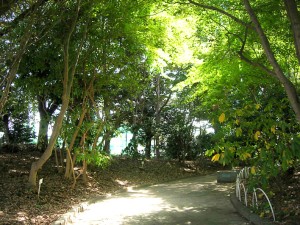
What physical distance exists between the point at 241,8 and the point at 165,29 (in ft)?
10.7

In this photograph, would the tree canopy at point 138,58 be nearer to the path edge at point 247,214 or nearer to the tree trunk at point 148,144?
the path edge at point 247,214

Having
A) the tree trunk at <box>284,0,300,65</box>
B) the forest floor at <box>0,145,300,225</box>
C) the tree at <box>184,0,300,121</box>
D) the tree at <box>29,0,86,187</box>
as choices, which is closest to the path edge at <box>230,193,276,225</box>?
the forest floor at <box>0,145,300,225</box>

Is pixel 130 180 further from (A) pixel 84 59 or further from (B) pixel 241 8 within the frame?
(B) pixel 241 8

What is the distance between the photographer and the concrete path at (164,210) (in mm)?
7285

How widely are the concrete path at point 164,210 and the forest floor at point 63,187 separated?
75 cm

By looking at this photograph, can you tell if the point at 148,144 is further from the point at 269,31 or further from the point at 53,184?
the point at 269,31

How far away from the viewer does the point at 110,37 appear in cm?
1022

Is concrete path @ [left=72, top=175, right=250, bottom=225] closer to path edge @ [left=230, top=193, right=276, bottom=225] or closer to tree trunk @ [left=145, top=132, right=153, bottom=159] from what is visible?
path edge @ [left=230, top=193, right=276, bottom=225]

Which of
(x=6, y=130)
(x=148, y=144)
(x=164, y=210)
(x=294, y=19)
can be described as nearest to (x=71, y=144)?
(x=164, y=210)

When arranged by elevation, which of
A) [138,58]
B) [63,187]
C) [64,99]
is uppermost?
[138,58]

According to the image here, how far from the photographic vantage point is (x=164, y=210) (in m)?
8.55

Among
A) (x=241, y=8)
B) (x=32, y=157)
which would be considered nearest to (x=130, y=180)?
(x=32, y=157)

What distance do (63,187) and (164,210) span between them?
144 inches

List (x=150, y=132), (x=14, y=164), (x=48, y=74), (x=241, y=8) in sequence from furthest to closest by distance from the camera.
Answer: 1. (x=150, y=132)
2. (x=14, y=164)
3. (x=48, y=74)
4. (x=241, y=8)
